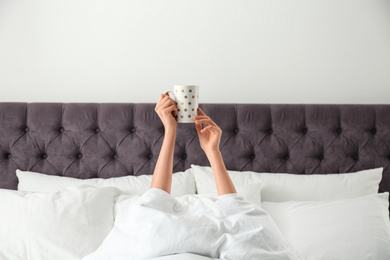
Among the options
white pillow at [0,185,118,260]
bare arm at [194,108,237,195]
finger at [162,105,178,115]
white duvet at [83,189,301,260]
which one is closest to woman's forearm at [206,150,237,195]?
bare arm at [194,108,237,195]

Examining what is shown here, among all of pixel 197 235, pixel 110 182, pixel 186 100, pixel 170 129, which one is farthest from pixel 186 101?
pixel 110 182

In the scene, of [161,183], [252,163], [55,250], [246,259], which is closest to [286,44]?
[252,163]

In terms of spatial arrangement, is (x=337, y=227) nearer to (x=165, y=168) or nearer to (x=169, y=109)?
(x=165, y=168)

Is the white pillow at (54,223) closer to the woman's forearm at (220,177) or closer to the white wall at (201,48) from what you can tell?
the woman's forearm at (220,177)

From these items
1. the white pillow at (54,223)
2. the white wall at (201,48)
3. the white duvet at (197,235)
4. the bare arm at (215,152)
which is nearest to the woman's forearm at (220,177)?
the bare arm at (215,152)

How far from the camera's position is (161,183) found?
1.63m

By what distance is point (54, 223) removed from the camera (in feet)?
5.53

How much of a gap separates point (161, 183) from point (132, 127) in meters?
0.63

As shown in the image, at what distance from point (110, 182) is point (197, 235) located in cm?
85

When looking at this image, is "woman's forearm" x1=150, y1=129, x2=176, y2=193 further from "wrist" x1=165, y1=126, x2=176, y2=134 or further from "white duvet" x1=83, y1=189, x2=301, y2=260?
"white duvet" x1=83, y1=189, x2=301, y2=260

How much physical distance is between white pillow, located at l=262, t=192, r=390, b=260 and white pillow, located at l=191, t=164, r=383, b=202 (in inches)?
3.4

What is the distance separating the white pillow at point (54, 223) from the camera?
5.40 ft

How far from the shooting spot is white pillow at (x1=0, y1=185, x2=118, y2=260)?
164cm

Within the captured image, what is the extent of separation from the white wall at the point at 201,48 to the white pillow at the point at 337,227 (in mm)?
707
